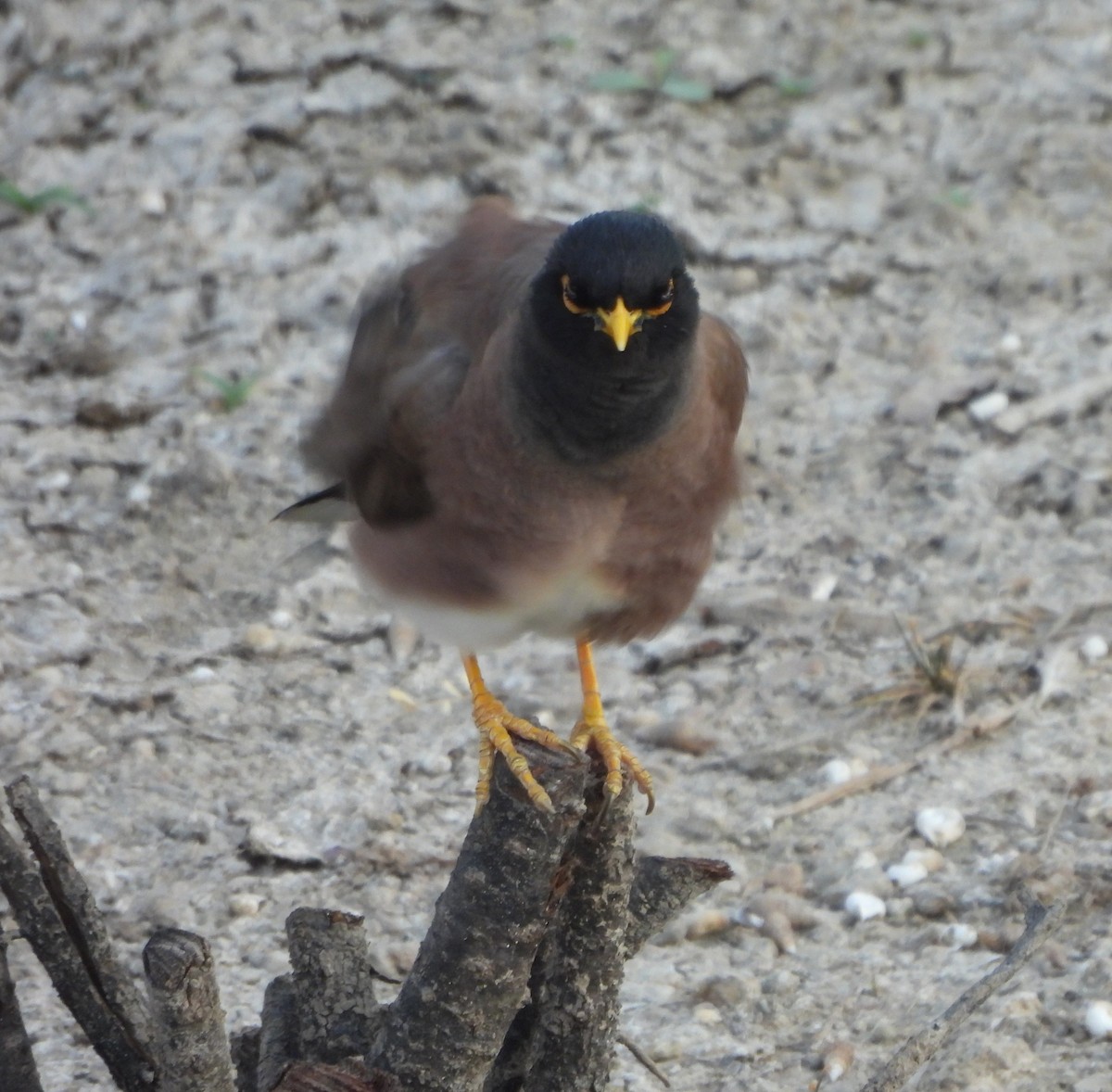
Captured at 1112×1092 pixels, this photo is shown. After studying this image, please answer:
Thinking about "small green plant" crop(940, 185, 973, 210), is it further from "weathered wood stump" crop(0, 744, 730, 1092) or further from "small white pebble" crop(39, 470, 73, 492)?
"weathered wood stump" crop(0, 744, 730, 1092)

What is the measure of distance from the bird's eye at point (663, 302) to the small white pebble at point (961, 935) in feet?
4.95

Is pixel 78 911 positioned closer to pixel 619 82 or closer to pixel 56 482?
pixel 56 482

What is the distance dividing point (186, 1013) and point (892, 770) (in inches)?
91.2

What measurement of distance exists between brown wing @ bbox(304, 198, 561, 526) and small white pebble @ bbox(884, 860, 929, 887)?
1.37 metres

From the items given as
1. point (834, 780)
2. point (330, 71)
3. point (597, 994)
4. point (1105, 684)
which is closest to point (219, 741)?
point (834, 780)

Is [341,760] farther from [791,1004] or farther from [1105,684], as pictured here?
[1105,684]

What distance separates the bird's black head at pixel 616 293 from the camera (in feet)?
10.4

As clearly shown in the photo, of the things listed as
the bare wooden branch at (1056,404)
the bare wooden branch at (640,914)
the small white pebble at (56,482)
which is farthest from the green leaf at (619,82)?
the bare wooden branch at (640,914)

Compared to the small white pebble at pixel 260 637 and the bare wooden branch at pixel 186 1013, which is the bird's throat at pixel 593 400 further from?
the small white pebble at pixel 260 637

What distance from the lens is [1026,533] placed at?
516cm

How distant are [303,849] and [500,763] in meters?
1.53

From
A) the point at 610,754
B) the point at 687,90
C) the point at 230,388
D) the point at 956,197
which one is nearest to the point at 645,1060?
the point at 610,754

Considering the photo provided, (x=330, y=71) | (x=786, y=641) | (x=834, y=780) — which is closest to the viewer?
(x=834, y=780)

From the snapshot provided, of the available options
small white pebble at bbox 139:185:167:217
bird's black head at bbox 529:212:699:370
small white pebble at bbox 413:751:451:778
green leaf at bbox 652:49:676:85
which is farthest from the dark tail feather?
green leaf at bbox 652:49:676:85
